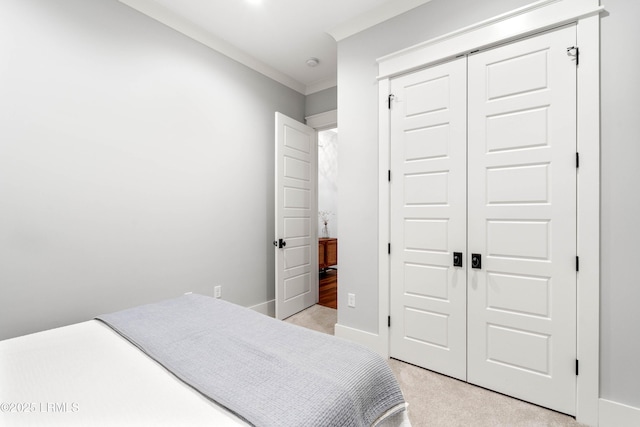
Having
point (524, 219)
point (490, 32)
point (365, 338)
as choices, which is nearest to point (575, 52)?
point (490, 32)

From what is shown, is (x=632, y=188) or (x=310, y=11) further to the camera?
(x=310, y=11)

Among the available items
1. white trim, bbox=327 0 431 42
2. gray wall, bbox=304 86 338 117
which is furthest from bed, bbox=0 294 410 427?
gray wall, bbox=304 86 338 117

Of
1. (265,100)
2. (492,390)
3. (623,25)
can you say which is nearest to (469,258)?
(492,390)

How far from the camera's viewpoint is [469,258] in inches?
79.3

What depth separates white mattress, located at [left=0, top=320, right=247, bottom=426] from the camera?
79 cm

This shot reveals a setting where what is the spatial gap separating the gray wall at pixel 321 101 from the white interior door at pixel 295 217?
1.00ft

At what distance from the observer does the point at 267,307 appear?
3326mm

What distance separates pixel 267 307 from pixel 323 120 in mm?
2458

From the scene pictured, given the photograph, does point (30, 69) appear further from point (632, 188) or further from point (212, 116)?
point (632, 188)

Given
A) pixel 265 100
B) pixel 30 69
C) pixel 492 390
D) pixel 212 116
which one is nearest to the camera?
pixel 30 69

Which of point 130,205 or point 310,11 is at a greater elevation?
point 310,11

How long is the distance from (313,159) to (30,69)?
264 centimetres

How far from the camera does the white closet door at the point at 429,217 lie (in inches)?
80.9

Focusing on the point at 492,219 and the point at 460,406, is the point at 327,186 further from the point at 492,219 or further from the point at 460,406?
the point at 460,406
